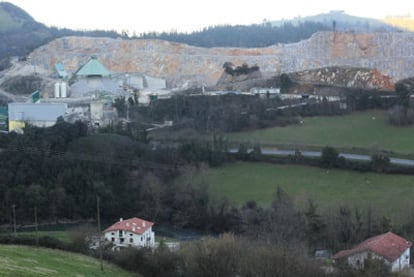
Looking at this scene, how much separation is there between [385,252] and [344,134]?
1741 cm

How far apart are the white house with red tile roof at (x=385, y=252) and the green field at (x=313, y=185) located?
170 inches

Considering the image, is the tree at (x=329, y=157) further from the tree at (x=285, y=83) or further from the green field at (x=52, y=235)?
the tree at (x=285, y=83)

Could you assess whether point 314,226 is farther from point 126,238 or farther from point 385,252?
point 126,238

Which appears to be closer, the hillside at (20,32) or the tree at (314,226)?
the tree at (314,226)

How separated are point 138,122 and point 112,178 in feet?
32.6

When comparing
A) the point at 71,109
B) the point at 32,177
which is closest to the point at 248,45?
the point at 71,109

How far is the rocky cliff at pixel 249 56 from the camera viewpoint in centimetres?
5566

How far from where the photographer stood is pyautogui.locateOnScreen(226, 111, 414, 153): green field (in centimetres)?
3406

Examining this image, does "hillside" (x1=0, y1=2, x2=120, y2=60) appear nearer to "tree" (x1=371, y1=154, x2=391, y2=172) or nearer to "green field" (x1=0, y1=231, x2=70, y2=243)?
"tree" (x1=371, y1=154, x2=391, y2=172)

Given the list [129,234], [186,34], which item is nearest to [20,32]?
[186,34]

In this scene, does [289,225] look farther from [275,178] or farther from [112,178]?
[112,178]

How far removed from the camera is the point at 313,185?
1130 inches

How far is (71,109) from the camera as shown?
1656 inches

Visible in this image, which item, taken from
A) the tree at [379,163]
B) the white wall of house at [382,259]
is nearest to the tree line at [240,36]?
the tree at [379,163]
